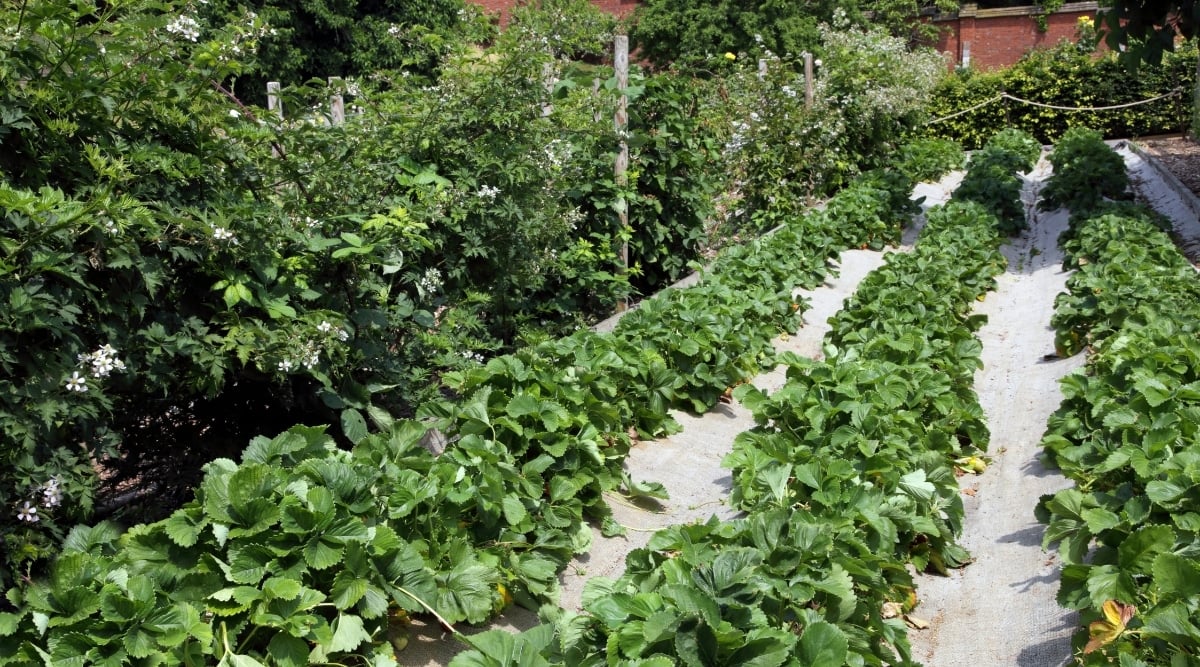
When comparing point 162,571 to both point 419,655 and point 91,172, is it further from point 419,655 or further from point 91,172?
point 91,172

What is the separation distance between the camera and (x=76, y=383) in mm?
3355

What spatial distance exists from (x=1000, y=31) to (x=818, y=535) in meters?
36.6

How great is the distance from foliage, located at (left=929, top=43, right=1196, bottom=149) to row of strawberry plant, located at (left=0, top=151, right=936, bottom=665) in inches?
921

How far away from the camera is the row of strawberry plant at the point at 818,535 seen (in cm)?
287

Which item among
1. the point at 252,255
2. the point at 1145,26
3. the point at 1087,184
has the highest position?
the point at 1145,26

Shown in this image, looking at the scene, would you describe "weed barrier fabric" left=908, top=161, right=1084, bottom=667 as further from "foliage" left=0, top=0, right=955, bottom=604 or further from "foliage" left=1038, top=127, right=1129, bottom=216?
"foliage" left=1038, top=127, right=1129, bottom=216

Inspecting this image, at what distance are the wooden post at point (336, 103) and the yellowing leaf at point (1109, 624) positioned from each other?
13.4 feet

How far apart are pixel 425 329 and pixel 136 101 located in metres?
1.86

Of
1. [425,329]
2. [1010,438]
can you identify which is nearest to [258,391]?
[425,329]

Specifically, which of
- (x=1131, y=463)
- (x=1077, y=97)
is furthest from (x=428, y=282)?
(x=1077, y=97)

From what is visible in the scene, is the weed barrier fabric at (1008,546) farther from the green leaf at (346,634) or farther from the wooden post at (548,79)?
the wooden post at (548,79)

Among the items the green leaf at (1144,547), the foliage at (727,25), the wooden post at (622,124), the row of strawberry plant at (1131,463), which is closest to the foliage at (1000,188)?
the row of strawberry plant at (1131,463)

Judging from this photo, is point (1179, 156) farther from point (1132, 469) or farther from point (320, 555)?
point (320, 555)

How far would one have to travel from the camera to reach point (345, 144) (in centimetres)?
514
